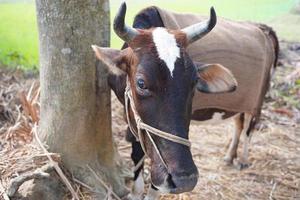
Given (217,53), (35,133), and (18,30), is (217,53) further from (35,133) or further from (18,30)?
(18,30)

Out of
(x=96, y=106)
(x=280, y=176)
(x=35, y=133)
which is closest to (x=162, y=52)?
(x=96, y=106)

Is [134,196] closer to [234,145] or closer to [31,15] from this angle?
[234,145]

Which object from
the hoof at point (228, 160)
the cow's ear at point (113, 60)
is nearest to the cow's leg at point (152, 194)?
the cow's ear at point (113, 60)

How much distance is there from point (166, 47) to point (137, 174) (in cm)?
142

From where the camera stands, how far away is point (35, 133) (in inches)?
136

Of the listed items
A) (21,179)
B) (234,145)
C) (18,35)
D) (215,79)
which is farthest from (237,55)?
(18,35)

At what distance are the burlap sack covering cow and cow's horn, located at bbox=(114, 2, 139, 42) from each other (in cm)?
76

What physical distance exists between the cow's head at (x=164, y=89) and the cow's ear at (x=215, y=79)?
0.31 m

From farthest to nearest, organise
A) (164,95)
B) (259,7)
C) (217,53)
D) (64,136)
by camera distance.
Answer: (259,7), (217,53), (64,136), (164,95)

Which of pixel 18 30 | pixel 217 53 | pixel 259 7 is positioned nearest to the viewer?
pixel 217 53

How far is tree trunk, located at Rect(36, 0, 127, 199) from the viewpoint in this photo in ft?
10.4

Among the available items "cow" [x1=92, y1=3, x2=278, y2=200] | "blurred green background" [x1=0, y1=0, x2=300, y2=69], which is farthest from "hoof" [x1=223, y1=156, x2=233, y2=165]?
"cow" [x1=92, y1=3, x2=278, y2=200]

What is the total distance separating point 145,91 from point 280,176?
100 inches

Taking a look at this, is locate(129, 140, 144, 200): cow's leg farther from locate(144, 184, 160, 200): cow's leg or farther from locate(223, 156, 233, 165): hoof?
locate(223, 156, 233, 165): hoof
